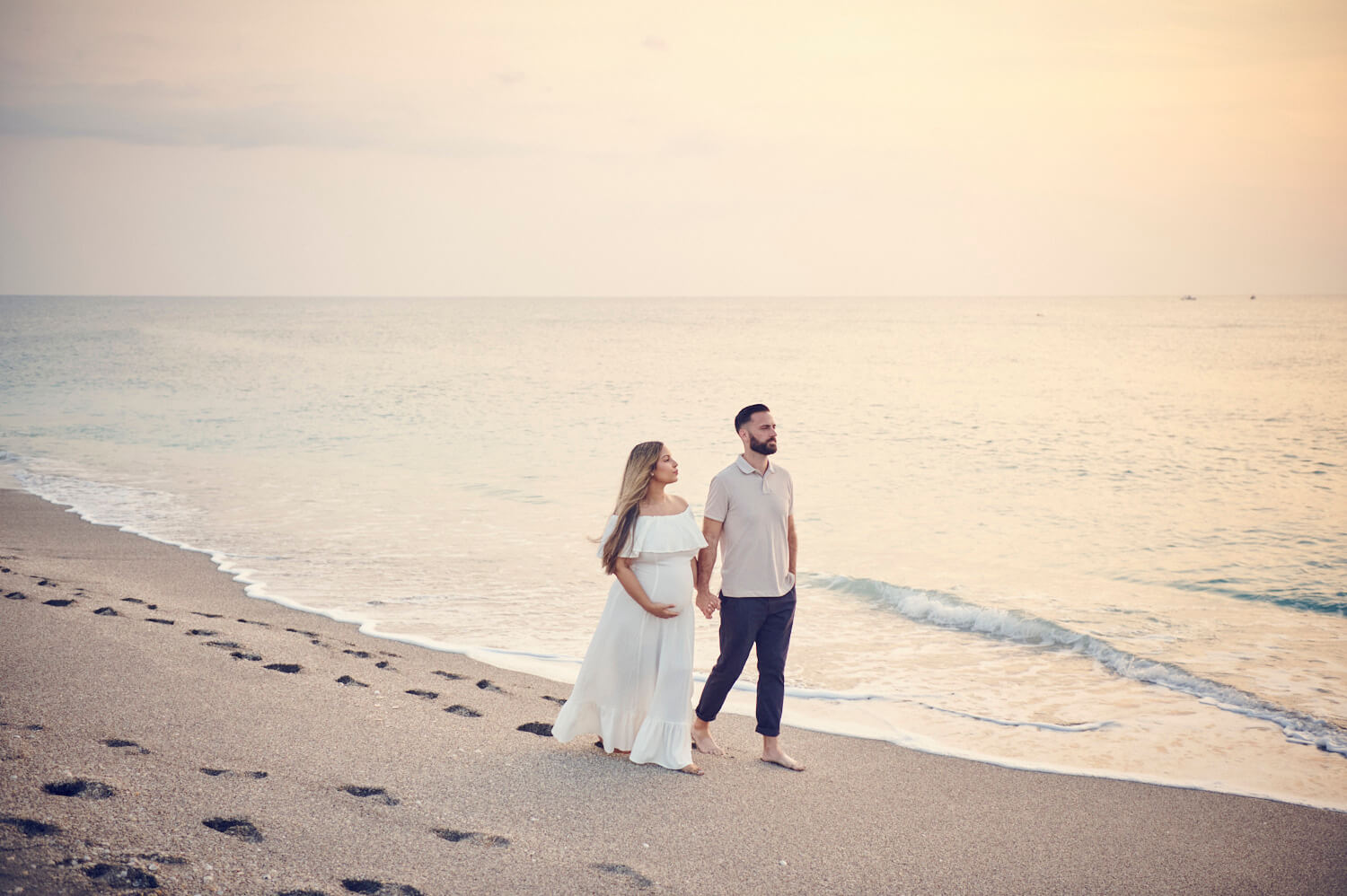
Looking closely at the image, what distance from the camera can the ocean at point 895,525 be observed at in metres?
6.66

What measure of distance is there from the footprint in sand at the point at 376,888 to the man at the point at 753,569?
204cm

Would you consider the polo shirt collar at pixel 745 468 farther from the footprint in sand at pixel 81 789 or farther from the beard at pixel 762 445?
the footprint in sand at pixel 81 789

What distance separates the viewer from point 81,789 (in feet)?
12.1

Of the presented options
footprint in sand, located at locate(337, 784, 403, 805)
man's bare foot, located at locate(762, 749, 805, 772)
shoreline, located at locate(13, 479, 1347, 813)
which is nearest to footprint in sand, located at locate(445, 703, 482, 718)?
shoreline, located at locate(13, 479, 1347, 813)

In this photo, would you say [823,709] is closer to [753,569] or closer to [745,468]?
[753,569]

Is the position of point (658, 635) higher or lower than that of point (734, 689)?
higher

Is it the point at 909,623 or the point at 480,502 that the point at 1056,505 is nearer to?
the point at 909,623

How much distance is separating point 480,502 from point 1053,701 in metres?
9.95

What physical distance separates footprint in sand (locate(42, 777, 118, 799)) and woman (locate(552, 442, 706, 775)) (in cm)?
201

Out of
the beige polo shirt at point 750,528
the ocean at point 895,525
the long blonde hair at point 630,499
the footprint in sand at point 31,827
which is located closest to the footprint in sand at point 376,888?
the footprint in sand at point 31,827

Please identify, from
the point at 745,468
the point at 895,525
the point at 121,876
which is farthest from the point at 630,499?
the point at 895,525

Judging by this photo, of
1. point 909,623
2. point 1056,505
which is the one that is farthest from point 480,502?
point 1056,505

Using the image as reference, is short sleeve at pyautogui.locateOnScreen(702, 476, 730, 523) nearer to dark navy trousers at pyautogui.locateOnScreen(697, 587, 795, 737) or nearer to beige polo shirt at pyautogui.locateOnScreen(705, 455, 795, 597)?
beige polo shirt at pyautogui.locateOnScreen(705, 455, 795, 597)

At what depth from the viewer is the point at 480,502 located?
1469cm
